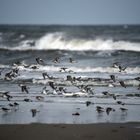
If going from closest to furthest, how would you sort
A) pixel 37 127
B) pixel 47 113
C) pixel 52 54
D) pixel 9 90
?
1. pixel 37 127
2. pixel 47 113
3. pixel 9 90
4. pixel 52 54

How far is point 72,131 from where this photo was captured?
897 centimetres

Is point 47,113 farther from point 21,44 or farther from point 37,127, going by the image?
point 21,44

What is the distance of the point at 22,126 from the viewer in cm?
936

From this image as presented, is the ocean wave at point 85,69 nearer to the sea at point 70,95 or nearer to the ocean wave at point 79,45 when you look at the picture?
the sea at point 70,95

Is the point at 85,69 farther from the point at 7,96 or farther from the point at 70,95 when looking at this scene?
the point at 7,96

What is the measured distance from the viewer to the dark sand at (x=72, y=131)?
28.1ft

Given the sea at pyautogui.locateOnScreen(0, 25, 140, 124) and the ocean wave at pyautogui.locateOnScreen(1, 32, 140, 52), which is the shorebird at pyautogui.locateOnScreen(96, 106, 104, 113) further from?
the ocean wave at pyautogui.locateOnScreen(1, 32, 140, 52)

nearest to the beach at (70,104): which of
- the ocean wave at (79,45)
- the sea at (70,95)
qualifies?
the sea at (70,95)

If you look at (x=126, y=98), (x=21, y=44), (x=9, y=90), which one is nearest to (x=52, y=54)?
(x=21, y=44)

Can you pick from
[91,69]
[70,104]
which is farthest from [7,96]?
[91,69]

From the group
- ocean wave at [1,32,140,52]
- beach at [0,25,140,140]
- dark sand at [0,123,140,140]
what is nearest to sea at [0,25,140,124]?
beach at [0,25,140,140]

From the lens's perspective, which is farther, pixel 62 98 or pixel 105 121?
pixel 62 98

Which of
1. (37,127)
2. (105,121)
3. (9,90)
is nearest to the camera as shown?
(37,127)

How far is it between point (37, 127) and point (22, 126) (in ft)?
1.04
